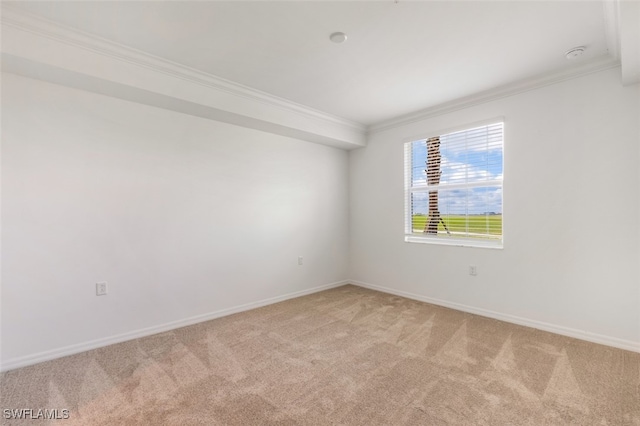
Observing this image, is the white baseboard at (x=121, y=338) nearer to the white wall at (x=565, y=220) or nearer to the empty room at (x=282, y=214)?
the empty room at (x=282, y=214)

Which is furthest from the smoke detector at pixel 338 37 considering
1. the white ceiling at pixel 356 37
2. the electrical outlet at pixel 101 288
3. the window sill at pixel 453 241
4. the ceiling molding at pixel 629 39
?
the electrical outlet at pixel 101 288

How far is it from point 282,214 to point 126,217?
1799 millimetres

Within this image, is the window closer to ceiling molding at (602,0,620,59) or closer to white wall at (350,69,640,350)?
white wall at (350,69,640,350)

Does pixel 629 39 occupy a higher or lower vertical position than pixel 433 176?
higher

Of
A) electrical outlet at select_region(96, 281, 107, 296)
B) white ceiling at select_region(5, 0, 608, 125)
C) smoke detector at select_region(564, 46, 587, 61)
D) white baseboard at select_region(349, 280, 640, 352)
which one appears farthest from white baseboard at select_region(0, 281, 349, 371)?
smoke detector at select_region(564, 46, 587, 61)

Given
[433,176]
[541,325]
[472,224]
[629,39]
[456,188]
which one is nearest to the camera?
[629,39]

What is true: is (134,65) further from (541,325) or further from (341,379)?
→ (541,325)

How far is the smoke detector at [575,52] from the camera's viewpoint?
7.78ft

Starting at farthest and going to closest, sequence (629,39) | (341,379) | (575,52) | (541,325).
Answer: (541,325), (575,52), (341,379), (629,39)

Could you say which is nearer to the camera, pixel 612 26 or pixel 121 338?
pixel 612 26

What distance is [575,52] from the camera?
242 centimetres

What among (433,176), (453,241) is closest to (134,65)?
(433,176)

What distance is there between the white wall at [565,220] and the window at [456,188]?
6.3 inches

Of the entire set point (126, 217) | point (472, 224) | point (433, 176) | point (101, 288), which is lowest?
point (101, 288)
